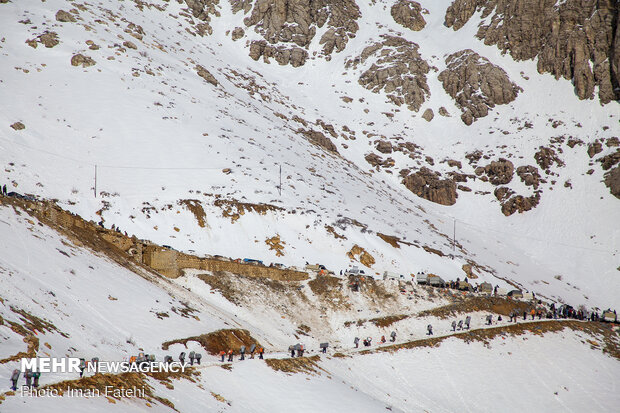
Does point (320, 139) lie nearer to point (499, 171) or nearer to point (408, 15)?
point (499, 171)

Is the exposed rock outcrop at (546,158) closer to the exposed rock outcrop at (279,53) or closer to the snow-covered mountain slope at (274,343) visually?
the snow-covered mountain slope at (274,343)

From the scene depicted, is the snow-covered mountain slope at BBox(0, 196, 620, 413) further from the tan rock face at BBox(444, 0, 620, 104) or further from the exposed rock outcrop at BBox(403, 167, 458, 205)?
the tan rock face at BBox(444, 0, 620, 104)

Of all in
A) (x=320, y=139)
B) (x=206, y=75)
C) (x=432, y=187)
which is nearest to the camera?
(x=432, y=187)

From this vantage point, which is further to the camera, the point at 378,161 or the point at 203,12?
the point at 203,12

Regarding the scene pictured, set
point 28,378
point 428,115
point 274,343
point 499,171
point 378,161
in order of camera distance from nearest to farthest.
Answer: point 28,378 → point 274,343 → point 499,171 → point 378,161 → point 428,115

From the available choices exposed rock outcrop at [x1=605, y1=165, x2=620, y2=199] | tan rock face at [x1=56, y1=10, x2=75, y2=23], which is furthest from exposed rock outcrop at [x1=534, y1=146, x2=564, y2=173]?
tan rock face at [x1=56, y1=10, x2=75, y2=23]

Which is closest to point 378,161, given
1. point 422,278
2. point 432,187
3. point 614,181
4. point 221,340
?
point 432,187

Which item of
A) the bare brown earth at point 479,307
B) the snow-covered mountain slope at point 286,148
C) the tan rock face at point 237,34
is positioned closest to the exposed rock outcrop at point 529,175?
the snow-covered mountain slope at point 286,148
